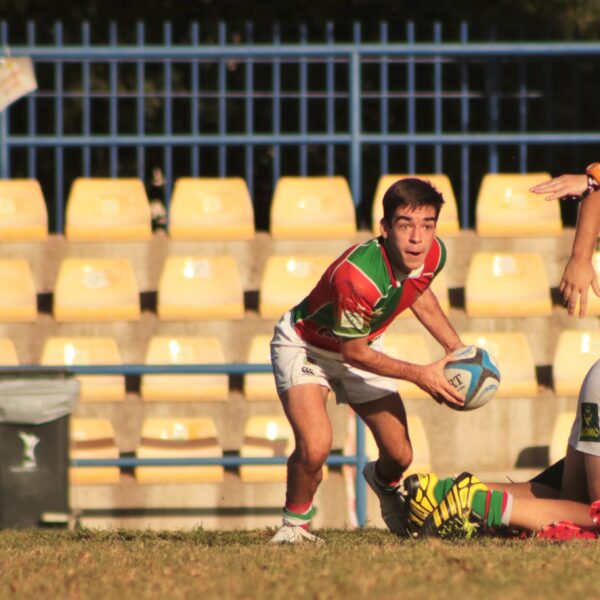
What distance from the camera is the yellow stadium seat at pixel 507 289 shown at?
10859 millimetres

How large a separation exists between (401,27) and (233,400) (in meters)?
7.75

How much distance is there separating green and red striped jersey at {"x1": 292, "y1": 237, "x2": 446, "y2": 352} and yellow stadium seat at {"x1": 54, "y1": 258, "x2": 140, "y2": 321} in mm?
3941

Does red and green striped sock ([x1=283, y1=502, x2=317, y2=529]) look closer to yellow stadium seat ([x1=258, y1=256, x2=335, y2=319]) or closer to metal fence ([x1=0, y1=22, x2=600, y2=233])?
yellow stadium seat ([x1=258, y1=256, x2=335, y2=319])

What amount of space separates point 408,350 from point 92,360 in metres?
2.38

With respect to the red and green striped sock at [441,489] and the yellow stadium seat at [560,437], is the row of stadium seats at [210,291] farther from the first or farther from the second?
the red and green striped sock at [441,489]

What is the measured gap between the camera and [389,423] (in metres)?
7.11

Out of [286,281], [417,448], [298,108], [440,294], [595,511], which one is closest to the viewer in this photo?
[595,511]

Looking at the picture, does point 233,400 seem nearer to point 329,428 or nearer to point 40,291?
point 40,291

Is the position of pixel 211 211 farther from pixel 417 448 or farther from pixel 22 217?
pixel 417 448

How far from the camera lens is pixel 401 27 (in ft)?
55.3

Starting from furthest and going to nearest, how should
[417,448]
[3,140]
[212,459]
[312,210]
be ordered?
[3,140] < [312,210] < [417,448] < [212,459]

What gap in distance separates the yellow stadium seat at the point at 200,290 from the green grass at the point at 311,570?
4.22 metres

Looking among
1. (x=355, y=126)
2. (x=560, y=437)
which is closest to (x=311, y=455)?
(x=560, y=437)

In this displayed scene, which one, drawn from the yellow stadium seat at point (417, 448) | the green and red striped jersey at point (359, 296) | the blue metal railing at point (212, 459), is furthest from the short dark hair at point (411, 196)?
the yellow stadium seat at point (417, 448)
